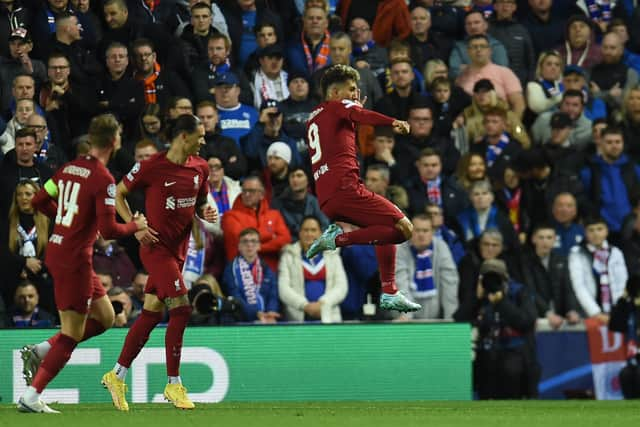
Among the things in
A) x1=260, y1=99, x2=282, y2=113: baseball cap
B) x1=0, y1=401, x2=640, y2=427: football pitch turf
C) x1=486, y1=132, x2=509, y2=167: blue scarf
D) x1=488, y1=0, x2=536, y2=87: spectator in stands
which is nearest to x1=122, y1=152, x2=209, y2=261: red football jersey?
x1=0, y1=401, x2=640, y2=427: football pitch turf

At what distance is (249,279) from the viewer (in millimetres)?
15992

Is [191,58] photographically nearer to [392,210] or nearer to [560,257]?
[560,257]

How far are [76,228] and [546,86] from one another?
9082 mm

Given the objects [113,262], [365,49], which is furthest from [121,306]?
[365,49]

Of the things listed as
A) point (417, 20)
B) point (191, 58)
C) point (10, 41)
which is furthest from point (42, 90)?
point (417, 20)

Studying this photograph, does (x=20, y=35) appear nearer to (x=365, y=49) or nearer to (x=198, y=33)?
(x=198, y=33)

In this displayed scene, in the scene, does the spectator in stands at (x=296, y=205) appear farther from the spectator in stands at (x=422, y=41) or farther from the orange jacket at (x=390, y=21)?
the orange jacket at (x=390, y=21)

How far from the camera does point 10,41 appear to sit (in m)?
17.2

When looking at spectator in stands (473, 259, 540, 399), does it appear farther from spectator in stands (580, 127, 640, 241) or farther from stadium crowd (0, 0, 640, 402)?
spectator in stands (580, 127, 640, 241)

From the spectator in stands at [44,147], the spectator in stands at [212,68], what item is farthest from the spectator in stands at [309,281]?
the spectator in stands at [44,147]

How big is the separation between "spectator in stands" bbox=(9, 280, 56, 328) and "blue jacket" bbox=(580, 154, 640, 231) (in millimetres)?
6627

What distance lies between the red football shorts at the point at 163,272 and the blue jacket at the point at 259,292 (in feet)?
11.1

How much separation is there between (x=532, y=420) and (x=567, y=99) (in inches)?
313

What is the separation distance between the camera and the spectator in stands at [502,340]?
16.0m
